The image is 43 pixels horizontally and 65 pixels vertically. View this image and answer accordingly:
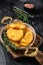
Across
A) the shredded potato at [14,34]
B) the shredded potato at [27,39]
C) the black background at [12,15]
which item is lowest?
the black background at [12,15]

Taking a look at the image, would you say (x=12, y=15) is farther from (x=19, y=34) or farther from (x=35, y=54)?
(x=35, y=54)

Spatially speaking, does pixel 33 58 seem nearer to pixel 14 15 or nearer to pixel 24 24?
pixel 24 24

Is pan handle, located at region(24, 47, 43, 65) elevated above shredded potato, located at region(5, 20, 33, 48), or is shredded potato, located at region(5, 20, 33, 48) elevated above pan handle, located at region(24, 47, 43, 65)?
shredded potato, located at region(5, 20, 33, 48)

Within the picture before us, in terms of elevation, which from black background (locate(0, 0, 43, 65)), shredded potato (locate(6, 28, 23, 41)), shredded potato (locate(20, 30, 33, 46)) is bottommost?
black background (locate(0, 0, 43, 65))

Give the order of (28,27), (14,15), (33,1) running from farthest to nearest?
(33,1)
(14,15)
(28,27)

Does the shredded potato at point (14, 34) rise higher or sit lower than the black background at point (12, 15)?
higher

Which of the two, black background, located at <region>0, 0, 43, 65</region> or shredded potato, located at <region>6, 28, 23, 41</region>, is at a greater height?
shredded potato, located at <region>6, 28, 23, 41</region>

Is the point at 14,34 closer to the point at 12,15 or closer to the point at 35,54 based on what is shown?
the point at 35,54

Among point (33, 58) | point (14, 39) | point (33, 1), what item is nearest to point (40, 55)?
point (33, 58)

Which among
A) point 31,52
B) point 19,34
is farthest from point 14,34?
point 31,52

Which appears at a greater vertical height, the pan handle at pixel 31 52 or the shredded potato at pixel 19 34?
the shredded potato at pixel 19 34

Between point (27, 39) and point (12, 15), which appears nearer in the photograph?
point (27, 39)
